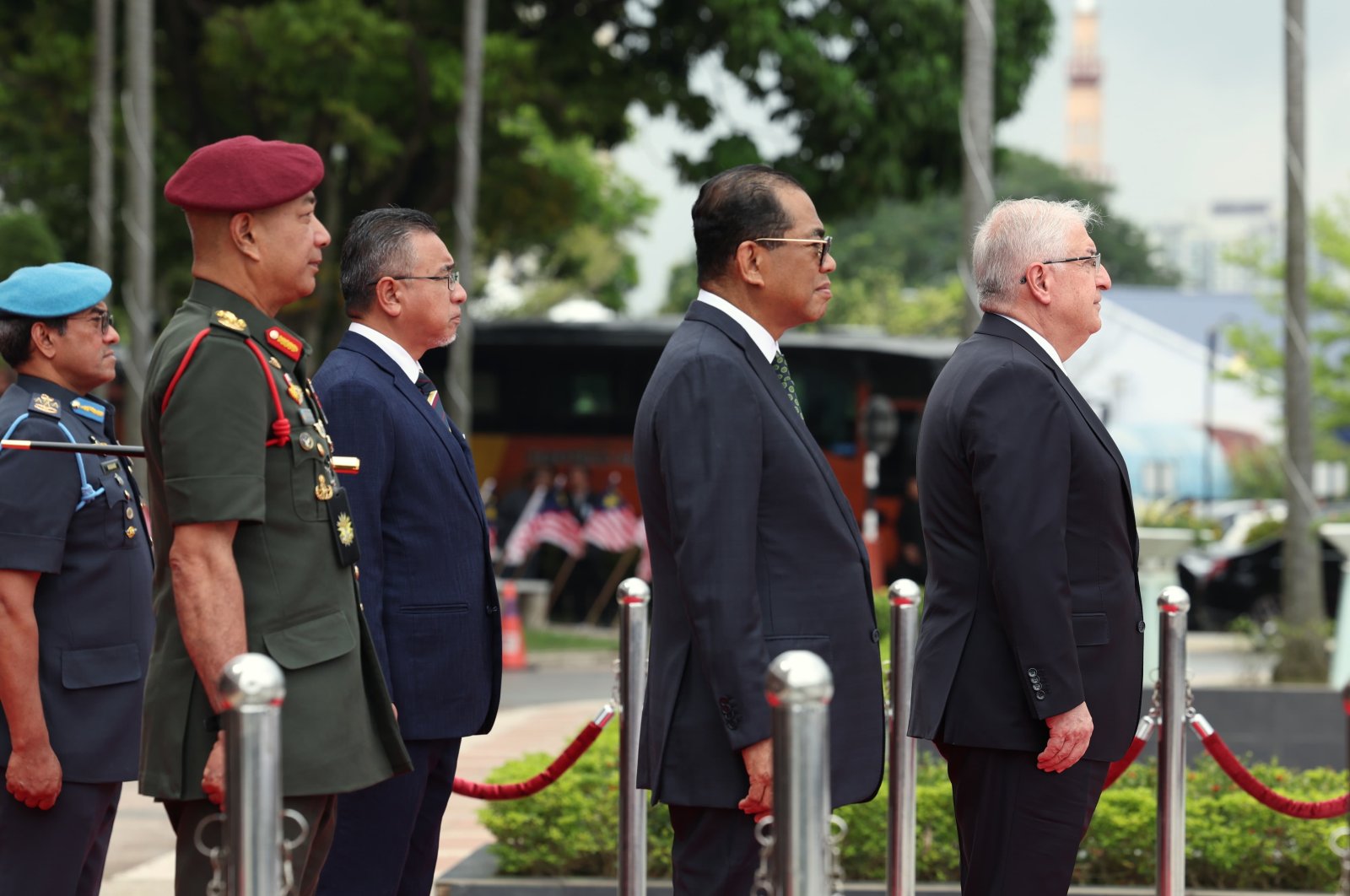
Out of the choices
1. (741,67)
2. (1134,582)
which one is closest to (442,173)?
(741,67)

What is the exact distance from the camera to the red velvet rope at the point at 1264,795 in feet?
18.5

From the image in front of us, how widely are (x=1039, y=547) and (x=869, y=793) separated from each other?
0.65 meters

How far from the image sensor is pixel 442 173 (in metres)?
21.2

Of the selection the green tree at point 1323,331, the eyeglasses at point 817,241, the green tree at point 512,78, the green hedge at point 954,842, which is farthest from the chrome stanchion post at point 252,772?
the green tree at point 1323,331

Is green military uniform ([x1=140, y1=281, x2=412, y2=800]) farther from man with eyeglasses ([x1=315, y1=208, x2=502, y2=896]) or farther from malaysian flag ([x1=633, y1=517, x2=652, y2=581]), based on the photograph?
malaysian flag ([x1=633, y1=517, x2=652, y2=581])

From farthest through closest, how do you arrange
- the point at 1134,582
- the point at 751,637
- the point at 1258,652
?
1. the point at 1258,652
2. the point at 1134,582
3. the point at 751,637

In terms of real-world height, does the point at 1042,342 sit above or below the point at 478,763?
above

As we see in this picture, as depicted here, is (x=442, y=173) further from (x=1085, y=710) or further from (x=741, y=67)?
(x=1085, y=710)

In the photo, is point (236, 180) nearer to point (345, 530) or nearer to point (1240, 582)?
point (345, 530)

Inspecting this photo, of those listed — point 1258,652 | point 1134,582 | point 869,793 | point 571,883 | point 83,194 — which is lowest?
point 1258,652

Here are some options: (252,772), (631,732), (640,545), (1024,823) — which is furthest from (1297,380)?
(252,772)

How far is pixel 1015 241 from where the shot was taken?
14.2ft

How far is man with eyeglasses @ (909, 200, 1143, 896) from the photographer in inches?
157

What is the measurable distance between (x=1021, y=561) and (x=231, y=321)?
172 cm
